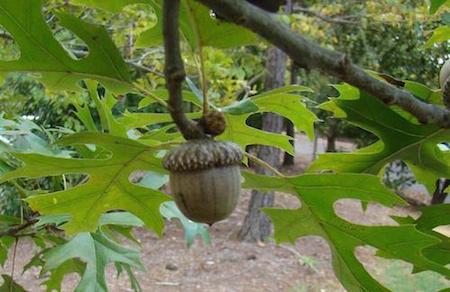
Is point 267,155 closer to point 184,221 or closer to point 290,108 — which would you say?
point 184,221

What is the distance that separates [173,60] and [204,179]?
250 mm

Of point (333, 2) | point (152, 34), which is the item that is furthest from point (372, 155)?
point (333, 2)

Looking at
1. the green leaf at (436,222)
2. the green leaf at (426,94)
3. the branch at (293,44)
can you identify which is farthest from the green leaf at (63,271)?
the branch at (293,44)

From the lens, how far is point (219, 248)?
22.7 feet

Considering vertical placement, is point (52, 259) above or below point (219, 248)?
above

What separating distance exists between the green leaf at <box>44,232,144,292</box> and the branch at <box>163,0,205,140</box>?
115 cm

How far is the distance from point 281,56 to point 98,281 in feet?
16.3

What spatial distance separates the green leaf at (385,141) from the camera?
119cm

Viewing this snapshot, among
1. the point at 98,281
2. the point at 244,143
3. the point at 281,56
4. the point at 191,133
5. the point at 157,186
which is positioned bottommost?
the point at 281,56

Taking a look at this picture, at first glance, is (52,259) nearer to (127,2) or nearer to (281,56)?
(127,2)

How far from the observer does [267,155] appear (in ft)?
21.9

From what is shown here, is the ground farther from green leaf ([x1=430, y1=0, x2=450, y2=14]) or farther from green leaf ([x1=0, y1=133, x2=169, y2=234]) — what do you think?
green leaf ([x1=430, y1=0, x2=450, y2=14])

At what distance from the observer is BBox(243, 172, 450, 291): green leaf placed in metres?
1.12

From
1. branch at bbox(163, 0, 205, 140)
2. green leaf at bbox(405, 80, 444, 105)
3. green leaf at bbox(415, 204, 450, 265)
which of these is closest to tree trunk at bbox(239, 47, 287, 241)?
green leaf at bbox(415, 204, 450, 265)
